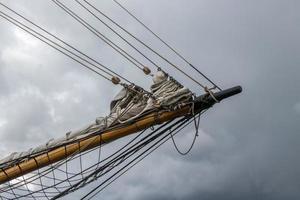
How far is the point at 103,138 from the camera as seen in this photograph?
17.8 m

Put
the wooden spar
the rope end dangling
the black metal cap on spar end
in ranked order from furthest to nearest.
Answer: the rope end dangling → the wooden spar → the black metal cap on spar end

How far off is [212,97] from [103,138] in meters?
3.36

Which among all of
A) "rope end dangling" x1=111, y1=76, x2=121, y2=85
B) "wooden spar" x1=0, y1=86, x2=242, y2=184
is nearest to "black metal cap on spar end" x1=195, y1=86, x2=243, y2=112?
"wooden spar" x1=0, y1=86, x2=242, y2=184

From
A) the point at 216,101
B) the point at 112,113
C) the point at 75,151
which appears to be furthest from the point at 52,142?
the point at 216,101

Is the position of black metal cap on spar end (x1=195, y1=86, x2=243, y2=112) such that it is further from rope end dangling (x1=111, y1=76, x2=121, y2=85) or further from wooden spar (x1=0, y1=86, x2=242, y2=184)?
rope end dangling (x1=111, y1=76, x2=121, y2=85)

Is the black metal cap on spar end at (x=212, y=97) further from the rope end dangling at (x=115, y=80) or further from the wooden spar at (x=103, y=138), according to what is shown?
the rope end dangling at (x=115, y=80)

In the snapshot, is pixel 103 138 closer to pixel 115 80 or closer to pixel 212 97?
pixel 115 80

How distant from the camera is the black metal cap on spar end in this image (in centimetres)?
1702

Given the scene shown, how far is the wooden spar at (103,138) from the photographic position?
17.3 m

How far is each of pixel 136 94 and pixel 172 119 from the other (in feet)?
4.35

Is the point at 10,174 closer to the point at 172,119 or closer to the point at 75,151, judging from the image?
the point at 75,151

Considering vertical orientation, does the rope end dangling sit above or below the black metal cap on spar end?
above

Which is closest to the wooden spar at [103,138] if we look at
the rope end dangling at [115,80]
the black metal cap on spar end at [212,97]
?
the black metal cap on spar end at [212,97]

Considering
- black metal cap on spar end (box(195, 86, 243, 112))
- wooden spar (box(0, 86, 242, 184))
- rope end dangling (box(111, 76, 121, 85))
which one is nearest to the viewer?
black metal cap on spar end (box(195, 86, 243, 112))
